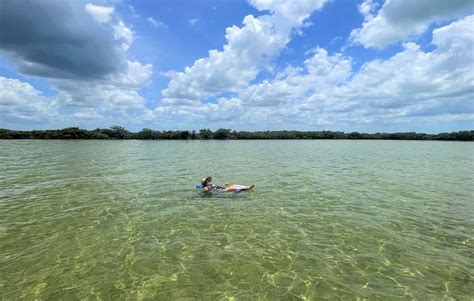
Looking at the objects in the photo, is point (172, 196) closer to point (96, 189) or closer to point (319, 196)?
point (96, 189)

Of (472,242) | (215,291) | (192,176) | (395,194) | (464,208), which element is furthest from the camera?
(192,176)

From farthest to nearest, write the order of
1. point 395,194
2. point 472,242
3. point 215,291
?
1. point 395,194
2. point 472,242
3. point 215,291

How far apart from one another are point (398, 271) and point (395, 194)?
14.5 meters

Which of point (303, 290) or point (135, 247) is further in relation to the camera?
point (135, 247)

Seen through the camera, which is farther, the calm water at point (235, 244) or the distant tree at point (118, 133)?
the distant tree at point (118, 133)

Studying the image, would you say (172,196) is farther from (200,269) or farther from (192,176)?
(200,269)

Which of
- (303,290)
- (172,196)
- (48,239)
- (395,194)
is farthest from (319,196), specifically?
(48,239)

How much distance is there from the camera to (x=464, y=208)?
19.5 m

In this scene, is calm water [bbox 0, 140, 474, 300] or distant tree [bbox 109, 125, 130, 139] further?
distant tree [bbox 109, 125, 130, 139]

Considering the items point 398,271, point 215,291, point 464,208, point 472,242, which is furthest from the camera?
point 464,208

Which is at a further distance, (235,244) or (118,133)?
(118,133)

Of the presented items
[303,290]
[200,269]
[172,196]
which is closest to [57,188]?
[172,196]

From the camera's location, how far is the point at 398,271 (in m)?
10.8

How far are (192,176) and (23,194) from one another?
15.0m
